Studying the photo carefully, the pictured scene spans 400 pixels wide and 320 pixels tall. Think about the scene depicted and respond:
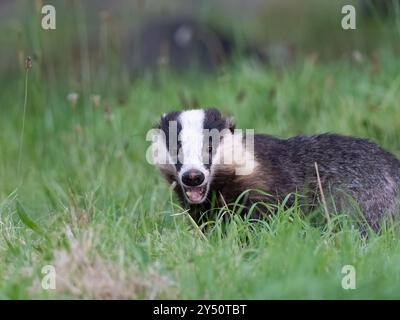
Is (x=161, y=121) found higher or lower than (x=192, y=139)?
higher

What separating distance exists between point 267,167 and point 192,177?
0.60 metres

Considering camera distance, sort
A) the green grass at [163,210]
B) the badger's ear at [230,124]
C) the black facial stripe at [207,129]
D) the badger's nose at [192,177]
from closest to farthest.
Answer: the green grass at [163,210] → the badger's nose at [192,177] → the black facial stripe at [207,129] → the badger's ear at [230,124]

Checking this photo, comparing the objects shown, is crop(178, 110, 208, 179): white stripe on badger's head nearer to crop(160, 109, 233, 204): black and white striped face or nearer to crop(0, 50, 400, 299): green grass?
crop(160, 109, 233, 204): black and white striped face

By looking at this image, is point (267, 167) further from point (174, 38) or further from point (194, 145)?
point (174, 38)

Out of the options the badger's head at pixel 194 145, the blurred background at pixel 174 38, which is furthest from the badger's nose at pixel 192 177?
the blurred background at pixel 174 38

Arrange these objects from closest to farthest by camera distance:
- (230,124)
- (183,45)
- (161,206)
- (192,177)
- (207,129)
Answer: (192,177), (207,129), (230,124), (161,206), (183,45)

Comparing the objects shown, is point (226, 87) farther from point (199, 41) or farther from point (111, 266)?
point (111, 266)

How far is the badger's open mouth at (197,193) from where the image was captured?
490 centimetres

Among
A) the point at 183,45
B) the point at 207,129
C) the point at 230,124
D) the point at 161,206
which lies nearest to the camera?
the point at 207,129

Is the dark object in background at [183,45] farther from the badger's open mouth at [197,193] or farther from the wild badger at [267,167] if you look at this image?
the badger's open mouth at [197,193]

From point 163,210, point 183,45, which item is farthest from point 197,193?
point 183,45

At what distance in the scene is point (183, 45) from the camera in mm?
9391

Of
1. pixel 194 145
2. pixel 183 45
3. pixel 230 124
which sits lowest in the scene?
pixel 194 145

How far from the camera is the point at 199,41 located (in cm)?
941
